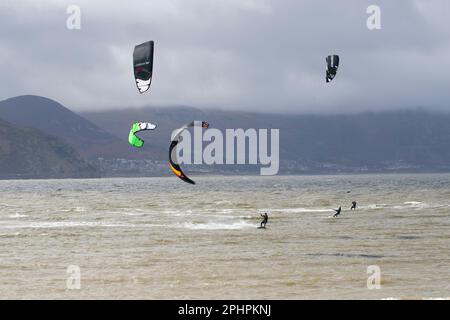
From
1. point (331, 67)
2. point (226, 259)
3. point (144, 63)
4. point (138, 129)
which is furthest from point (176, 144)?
point (331, 67)

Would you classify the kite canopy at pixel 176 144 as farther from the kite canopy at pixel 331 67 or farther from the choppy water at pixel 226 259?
the kite canopy at pixel 331 67

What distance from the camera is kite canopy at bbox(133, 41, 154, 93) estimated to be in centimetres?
2847

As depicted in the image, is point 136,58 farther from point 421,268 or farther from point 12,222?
point 12,222

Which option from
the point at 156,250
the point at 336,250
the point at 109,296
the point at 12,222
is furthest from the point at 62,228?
the point at 109,296

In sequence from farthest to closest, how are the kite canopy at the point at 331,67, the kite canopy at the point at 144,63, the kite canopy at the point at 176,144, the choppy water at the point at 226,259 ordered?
the kite canopy at the point at 331,67, the kite canopy at the point at 144,63, the kite canopy at the point at 176,144, the choppy water at the point at 226,259

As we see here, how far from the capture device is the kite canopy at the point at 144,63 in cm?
2847

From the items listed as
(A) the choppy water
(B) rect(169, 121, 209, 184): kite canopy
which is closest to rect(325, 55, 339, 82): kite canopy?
(A) the choppy water

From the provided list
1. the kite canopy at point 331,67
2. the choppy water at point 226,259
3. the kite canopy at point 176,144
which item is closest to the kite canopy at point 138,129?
the kite canopy at point 176,144

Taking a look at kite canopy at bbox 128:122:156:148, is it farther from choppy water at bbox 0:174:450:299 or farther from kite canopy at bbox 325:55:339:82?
kite canopy at bbox 325:55:339:82

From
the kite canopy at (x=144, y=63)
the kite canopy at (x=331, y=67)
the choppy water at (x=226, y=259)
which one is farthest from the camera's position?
the kite canopy at (x=331, y=67)

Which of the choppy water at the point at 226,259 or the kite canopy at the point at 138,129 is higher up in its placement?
the kite canopy at the point at 138,129

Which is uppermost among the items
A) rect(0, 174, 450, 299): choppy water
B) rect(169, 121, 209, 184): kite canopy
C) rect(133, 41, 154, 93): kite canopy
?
rect(133, 41, 154, 93): kite canopy

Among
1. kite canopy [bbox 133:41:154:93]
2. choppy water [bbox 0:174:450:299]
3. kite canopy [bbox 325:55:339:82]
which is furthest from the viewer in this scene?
kite canopy [bbox 325:55:339:82]

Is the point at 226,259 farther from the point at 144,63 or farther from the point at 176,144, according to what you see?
the point at 144,63
